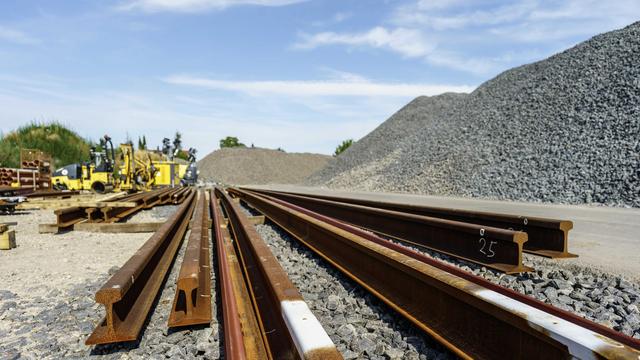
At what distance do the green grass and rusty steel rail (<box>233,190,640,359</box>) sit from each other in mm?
33604

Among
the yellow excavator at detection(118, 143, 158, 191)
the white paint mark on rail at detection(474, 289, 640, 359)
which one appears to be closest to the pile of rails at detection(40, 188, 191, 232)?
the yellow excavator at detection(118, 143, 158, 191)

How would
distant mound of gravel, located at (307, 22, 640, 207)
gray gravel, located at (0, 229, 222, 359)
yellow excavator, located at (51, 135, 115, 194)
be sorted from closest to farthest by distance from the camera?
gray gravel, located at (0, 229, 222, 359), distant mound of gravel, located at (307, 22, 640, 207), yellow excavator, located at (51, 135, 115, 194)

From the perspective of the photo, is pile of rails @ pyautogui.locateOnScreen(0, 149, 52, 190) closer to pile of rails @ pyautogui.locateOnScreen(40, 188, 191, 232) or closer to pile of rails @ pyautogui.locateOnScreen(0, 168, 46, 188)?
pile of rails @ pyautogui.locateOnScreen(0, 168, 46, 188)

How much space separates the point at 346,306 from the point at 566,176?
14.0 meters

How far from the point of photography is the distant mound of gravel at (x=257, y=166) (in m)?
59.9

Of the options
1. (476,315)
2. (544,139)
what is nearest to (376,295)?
(476,315)

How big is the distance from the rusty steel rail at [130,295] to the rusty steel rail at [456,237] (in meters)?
3.25

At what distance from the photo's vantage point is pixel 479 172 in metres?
18.7

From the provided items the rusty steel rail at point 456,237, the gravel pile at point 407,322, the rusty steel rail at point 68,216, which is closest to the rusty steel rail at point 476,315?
the gravel pile at point 407,322

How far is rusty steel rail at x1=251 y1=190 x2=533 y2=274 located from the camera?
13.3 ft

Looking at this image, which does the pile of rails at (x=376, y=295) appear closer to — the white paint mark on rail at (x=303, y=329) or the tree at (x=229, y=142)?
the white paint mark on rail at (x=303, y=329)

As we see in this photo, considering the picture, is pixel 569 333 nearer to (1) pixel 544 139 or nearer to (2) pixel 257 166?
(1) pixel 544 139

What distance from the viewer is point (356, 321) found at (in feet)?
10.1

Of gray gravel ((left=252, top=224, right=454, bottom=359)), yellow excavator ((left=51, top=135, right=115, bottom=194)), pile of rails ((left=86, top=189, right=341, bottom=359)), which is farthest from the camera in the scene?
yellow excavator ((left=51, top=135, right=115, bottom=194))
